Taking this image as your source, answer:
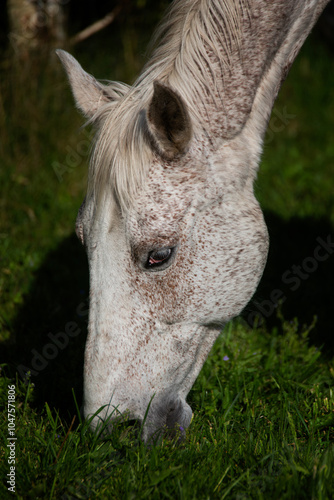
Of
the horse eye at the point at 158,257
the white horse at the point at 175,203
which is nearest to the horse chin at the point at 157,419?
the white horse at the point at 175,203

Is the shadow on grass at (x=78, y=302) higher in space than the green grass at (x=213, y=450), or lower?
higher

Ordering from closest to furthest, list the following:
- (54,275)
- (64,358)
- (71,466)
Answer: (71,466) → (64,358) → (54,275)

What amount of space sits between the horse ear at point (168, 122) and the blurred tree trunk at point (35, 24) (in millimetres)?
3743

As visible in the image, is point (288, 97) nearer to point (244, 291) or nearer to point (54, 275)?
point (54, 275)

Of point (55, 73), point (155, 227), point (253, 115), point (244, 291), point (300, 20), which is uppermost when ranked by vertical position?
point (55, 73)

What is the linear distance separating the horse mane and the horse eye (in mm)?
248

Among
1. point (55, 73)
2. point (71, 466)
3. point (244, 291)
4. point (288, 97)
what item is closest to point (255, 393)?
point (244, 291)

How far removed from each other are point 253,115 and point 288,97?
16.8 feet

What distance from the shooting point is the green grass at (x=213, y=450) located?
2.00 m

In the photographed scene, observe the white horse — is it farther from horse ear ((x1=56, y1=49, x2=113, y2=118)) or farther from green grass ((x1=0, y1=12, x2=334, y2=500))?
green grass ((x1=0, y1=12, x2=334, y2=500))

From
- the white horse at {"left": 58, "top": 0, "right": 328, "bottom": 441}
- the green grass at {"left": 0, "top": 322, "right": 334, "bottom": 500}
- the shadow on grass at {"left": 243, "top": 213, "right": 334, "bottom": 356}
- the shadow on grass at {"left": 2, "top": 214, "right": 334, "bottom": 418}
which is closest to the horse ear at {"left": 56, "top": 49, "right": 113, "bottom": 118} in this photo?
the white horse at {"left": 58, "top": 0, "right": 328, "bottom": 441}

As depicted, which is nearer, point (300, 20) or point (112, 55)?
point (300, 20)

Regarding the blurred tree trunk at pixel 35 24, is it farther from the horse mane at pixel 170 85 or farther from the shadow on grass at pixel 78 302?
the horse mane at pixel 170 85

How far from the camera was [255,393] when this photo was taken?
287 centimetres
